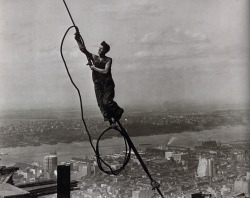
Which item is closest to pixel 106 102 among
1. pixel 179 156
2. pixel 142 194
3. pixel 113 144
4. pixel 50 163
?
pixel 142 194

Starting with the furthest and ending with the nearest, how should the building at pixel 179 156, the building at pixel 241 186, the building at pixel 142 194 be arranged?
the building at pixel 179 156
the building at pixel 241 186
the building at pixel 142 194

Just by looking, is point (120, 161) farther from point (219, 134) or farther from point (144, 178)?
point (219, 134)

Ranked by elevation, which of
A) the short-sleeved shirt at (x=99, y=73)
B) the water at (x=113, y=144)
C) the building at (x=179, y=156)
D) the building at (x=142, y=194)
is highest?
the short-sleeved shirt at (x=99, y=73)

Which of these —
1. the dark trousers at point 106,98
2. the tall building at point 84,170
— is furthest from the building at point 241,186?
the dark trousers at point 106,98

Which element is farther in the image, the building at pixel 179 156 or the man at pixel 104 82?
the building at pixel 179 156

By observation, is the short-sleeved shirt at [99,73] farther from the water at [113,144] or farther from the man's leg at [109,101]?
the water at [113,144]

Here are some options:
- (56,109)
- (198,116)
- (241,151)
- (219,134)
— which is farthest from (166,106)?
(56,109)

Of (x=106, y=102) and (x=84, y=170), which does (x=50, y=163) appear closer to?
(x=84, y=170)
